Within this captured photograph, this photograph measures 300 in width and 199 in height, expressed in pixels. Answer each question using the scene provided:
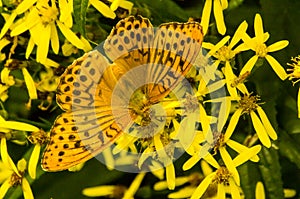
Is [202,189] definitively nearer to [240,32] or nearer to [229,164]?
[229,164]

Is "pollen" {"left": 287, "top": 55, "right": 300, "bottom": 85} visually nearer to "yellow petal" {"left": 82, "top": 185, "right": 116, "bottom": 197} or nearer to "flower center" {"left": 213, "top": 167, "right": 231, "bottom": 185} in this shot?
"flower center" {"left": 213, "top": 167, "right": 231, "bottom": 185}

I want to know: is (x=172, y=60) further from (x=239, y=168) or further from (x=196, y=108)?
(x=239, y=168)

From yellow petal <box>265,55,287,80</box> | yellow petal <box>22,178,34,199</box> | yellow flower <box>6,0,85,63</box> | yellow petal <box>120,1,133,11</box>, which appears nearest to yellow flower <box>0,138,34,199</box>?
yellow petal <box>22,178,34,199</box>

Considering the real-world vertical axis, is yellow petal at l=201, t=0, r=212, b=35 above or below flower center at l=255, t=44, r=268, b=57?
above

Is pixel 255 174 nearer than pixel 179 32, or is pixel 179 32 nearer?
pixel 179 32

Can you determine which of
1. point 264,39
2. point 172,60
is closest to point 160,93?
point 172,60

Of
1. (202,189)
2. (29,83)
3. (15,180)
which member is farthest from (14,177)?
(202,189)
